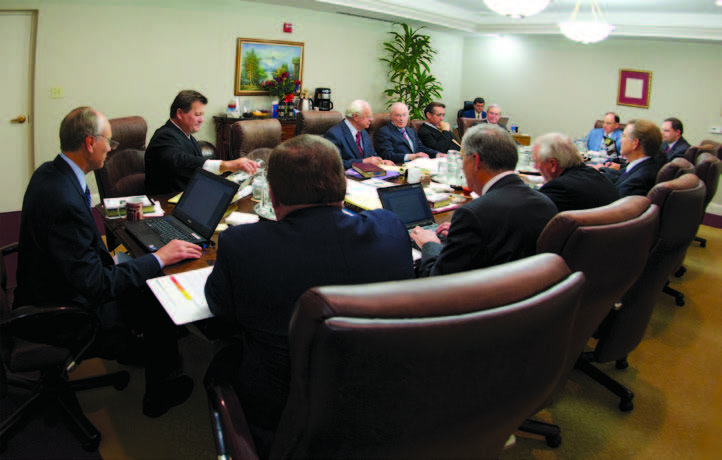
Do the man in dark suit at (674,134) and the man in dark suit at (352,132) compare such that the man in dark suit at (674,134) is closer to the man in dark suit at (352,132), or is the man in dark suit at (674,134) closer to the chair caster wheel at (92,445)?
the man in dark suit at (352,132)

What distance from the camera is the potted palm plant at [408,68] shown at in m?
7.79

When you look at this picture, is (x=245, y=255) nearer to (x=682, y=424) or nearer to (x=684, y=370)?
(x=682, y=424)

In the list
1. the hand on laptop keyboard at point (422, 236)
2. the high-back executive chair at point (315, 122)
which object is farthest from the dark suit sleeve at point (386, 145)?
the hand on laptop keyboard at point (422, 236)

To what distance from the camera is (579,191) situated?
243 cm

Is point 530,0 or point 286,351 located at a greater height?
point 530,0

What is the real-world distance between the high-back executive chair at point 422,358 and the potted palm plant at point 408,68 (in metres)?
7.44

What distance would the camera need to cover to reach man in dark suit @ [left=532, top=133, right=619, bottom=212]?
244 cm

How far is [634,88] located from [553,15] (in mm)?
1587

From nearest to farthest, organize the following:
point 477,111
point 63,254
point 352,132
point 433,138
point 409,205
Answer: point 63,254 < point 409,205 < point 352,132 < point 433,138 < point 477,111

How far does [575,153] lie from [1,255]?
2.60m

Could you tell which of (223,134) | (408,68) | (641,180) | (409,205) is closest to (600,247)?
(409,205)

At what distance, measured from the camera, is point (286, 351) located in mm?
1297

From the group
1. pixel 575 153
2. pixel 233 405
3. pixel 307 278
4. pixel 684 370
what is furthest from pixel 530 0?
pixel 233 405

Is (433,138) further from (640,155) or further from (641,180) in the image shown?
(641,180)
